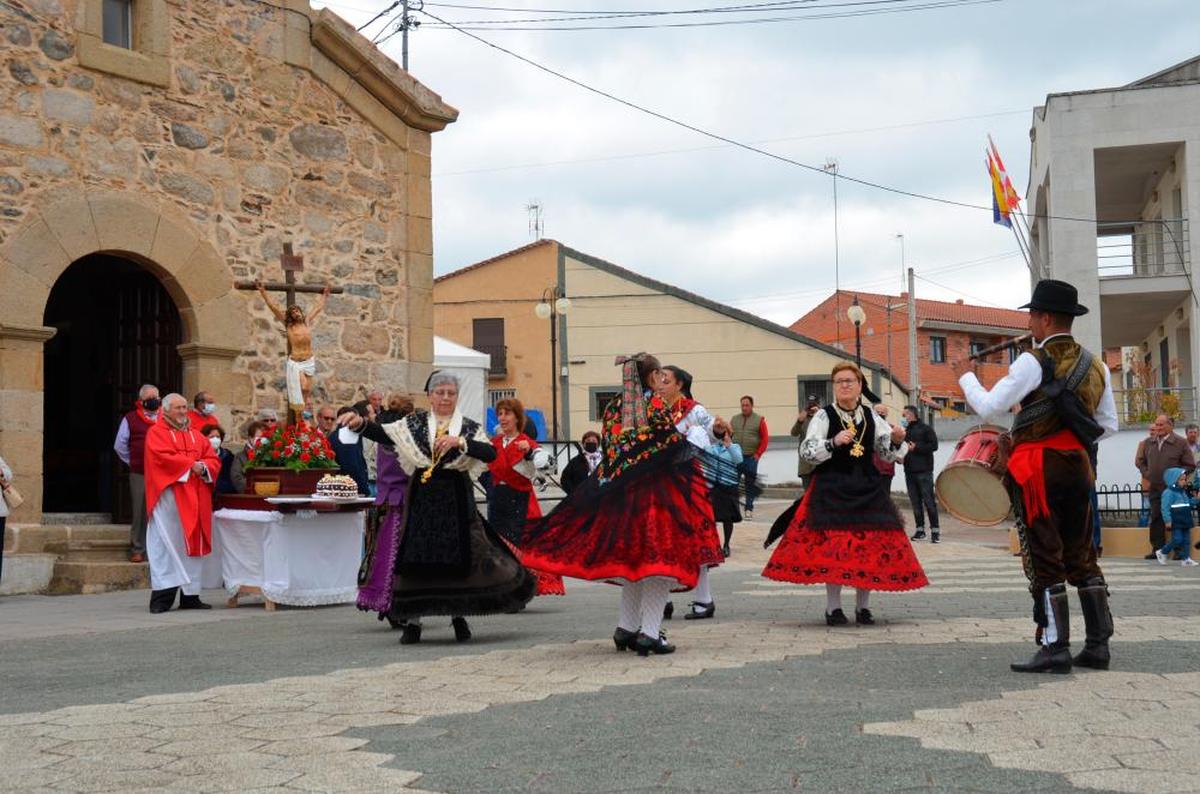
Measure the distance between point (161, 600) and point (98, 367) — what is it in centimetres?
652

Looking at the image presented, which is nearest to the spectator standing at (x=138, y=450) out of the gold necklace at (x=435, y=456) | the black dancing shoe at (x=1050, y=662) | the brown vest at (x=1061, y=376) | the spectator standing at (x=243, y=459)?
the spectator standing at (x=243, y=459)

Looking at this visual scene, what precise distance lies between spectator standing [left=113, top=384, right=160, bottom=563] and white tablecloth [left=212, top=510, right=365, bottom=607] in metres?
1.28

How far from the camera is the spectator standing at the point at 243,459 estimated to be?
39.9 feet

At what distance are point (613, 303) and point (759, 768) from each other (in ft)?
130

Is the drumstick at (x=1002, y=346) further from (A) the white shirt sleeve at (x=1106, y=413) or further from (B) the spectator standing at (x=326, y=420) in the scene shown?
(B) the spectator standing at (x=326, y=420)

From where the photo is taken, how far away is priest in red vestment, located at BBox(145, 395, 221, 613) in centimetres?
1128

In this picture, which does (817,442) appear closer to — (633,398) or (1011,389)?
(633,398)

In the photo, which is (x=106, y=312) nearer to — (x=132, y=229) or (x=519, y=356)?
(x=132, y=229)

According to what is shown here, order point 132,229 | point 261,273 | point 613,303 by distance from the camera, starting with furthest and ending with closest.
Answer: point 613,303 → point 261,273 → point 132,229

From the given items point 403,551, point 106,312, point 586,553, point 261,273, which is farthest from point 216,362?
point 586,553

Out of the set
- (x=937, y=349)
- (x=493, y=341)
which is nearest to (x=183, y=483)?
(x=493, y=341)

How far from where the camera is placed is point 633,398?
761 cm

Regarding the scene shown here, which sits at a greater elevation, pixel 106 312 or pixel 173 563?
pixel 106 312

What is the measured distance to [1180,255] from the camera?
26359mm
